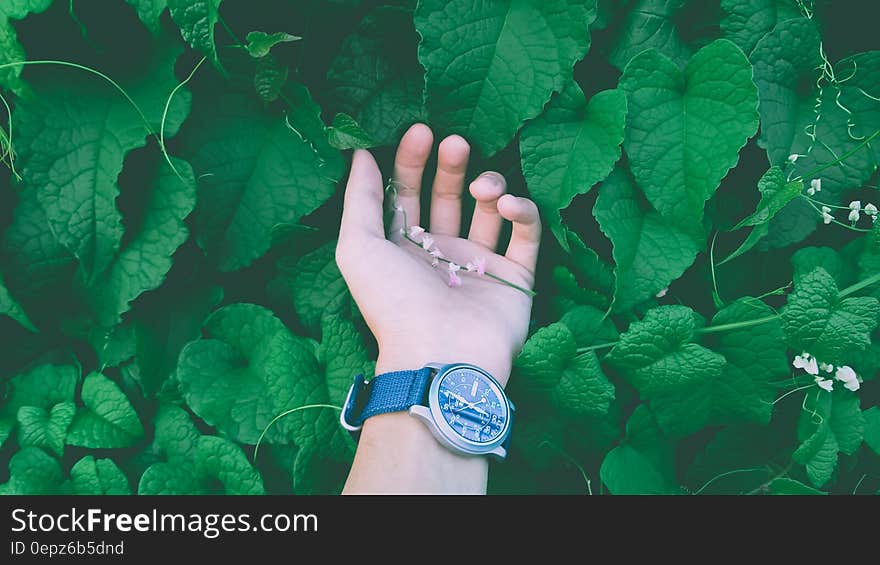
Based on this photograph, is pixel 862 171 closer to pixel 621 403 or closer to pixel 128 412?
pixel 621 403

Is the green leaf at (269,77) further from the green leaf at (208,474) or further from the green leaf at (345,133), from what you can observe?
the green leaf at (208,474)

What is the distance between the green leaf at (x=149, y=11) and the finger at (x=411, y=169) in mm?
364

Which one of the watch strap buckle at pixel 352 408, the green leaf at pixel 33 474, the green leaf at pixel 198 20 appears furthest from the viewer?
the green leaf at pixel 33 474

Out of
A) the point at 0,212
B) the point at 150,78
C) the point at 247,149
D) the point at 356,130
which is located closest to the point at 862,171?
the point at 356,130

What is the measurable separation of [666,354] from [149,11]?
83 cm

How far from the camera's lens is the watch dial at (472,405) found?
34.4 inches

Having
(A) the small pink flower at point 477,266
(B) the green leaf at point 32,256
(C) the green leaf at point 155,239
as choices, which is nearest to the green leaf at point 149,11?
(C) the green leaf at point 155,239

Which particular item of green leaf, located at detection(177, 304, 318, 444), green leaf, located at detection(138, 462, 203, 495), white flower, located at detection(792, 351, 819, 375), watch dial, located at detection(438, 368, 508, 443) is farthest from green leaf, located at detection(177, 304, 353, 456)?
white flower, located at detection(792, 351, 819, 375)

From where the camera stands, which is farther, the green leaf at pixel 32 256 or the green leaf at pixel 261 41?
the green leaf at pixel 32 256

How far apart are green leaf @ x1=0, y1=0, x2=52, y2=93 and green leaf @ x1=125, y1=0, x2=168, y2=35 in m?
0.10

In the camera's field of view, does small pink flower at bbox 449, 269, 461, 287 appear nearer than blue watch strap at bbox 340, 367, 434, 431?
No

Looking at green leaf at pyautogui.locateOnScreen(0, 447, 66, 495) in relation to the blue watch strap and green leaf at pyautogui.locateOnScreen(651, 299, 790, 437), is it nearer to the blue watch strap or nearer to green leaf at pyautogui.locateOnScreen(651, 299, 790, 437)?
the blue watch strap

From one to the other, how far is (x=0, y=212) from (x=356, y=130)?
1.84 feet

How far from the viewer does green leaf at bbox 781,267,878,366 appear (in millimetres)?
857
